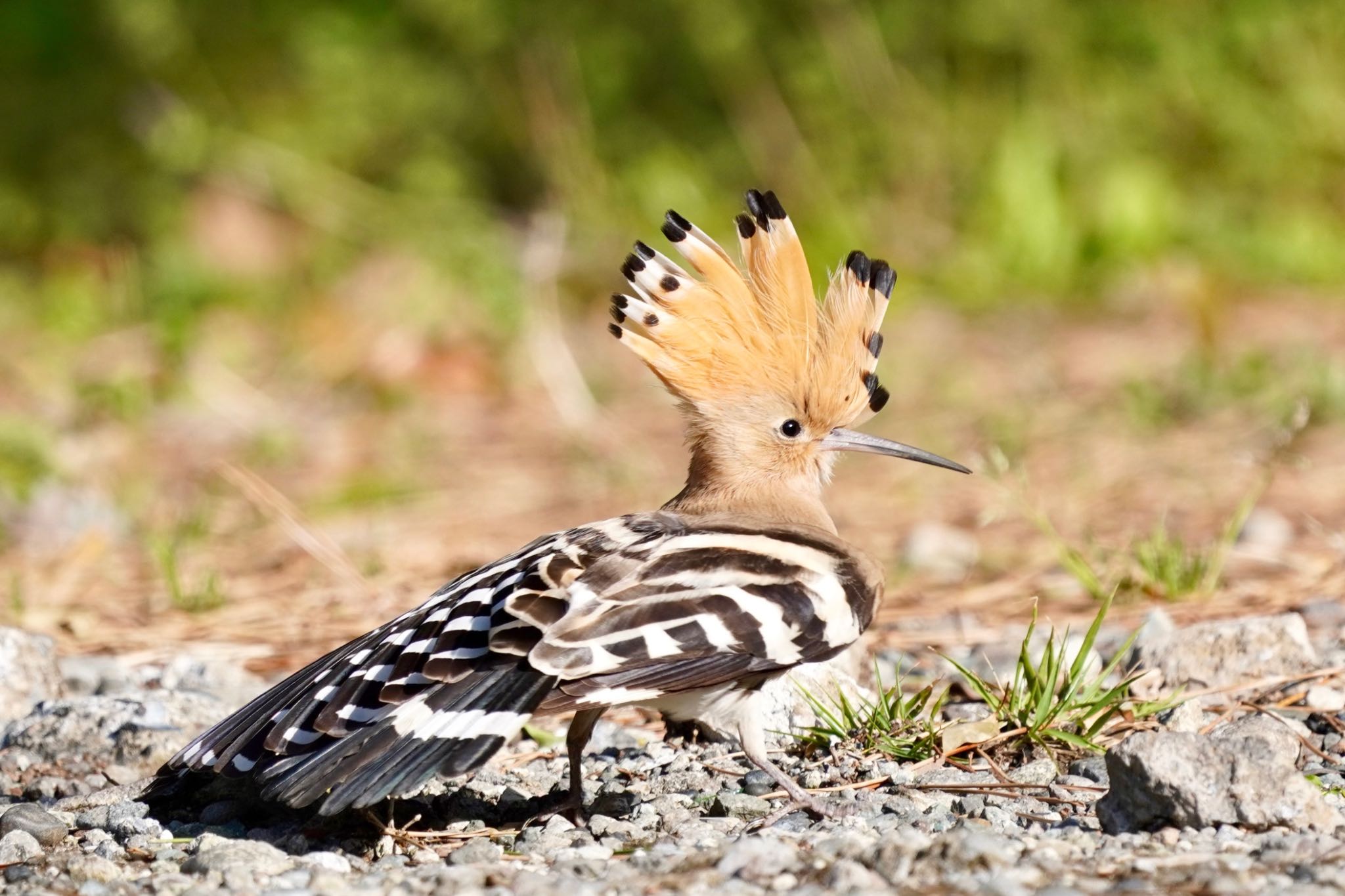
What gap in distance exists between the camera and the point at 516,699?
8.35 feet

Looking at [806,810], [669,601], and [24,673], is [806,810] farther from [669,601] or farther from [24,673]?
[24,673]

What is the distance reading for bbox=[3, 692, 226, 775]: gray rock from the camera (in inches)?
124

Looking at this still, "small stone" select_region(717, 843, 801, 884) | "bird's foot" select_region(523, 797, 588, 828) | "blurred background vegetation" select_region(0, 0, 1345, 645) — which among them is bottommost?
"small stone" select_region(717, 843, 801, 884)

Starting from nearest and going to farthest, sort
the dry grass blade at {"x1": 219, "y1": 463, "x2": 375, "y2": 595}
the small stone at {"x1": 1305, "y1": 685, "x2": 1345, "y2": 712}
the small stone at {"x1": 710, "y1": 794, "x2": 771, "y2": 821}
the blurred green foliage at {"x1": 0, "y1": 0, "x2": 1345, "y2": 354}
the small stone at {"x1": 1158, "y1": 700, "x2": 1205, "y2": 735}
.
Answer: the small stone at {"x1": 710, "y1": 794, "x2": 771, "y2": 821}
the small stone at {"x1": 1158, "y1": 700, "x2": 1205, "y2": 735}
the small stone at {"x1": 1305, "y1": 685, "x2": 1345, "y2": 712}
the dry grass blade at {"x1": 219, "y1": 463, "x2": 375, "y2": 595}
the blurred green foliage at {"x1": 0, "y1": 0, "x2": 1345, "y2": 354}

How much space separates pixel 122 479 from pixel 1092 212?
417cm

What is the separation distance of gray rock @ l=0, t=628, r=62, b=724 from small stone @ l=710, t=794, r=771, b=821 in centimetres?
141

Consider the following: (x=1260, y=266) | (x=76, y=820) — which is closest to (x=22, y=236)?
(x=1260, y=266)

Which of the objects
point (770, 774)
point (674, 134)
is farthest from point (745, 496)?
point (674, 134)

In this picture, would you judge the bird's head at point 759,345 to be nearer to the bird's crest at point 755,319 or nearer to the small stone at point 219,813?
the bird's crest at point 755,319

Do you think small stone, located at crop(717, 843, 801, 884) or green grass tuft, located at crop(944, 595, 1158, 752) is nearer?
small stone, located at crop(717, 843, 801, 884)

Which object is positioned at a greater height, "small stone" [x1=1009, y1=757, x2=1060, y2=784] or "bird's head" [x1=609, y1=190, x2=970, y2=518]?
"bird's head" [x1=609, y1=190, x2=970, y2=518]

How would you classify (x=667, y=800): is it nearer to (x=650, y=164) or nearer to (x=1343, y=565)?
(x=1343, y=565)

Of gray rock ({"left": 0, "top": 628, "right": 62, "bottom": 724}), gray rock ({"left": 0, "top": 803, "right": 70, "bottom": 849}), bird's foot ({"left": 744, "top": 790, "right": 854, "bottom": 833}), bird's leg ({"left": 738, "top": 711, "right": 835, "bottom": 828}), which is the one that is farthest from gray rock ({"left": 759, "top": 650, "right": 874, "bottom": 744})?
gray rock ({"left": 0, "top": 628, "right": 62, "bottom": 724})

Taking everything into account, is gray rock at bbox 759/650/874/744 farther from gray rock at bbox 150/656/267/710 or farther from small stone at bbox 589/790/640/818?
gray rock at bbox 150/656/267/710
